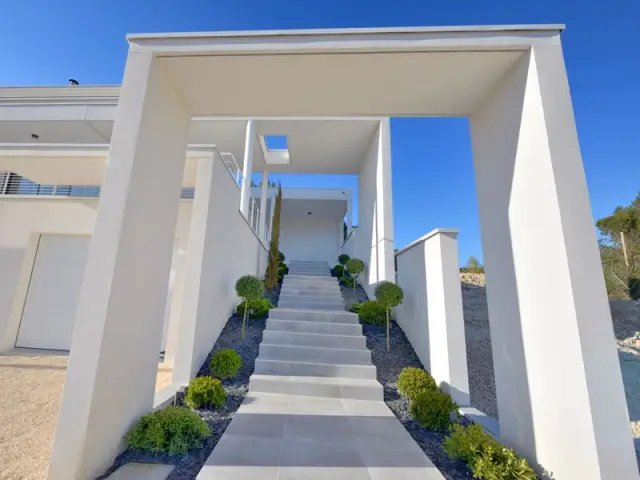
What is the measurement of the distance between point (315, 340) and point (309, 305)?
2.14 m

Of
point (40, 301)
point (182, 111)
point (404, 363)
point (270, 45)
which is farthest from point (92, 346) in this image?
point (40, 301)

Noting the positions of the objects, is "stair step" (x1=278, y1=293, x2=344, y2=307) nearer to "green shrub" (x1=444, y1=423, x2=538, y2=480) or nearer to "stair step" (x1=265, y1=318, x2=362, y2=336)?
"stair step" (x1=265, y1=318, x2=362, y2=336)

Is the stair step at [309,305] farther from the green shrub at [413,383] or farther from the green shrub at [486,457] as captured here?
the green shrub at [486,457]

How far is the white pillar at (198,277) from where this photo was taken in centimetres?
465

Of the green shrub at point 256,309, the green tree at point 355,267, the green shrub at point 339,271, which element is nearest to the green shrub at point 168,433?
the green shrub at point 256,309

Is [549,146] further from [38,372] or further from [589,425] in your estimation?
[38,372]

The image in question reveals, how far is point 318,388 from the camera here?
4.75m

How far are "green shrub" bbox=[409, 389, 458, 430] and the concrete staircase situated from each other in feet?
2.89

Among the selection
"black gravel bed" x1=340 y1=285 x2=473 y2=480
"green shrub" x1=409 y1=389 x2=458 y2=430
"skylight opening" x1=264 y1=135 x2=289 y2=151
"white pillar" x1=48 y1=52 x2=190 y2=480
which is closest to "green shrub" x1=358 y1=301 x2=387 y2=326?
"black gravel bed" x1=340 y1=285 x2=473 y2=480

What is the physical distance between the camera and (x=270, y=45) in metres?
3.05

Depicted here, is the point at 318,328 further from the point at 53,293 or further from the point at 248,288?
the point at 53,293

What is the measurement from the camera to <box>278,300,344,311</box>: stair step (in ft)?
25.9

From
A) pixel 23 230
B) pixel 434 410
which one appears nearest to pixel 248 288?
pixel 434 410

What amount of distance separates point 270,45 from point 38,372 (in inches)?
263
